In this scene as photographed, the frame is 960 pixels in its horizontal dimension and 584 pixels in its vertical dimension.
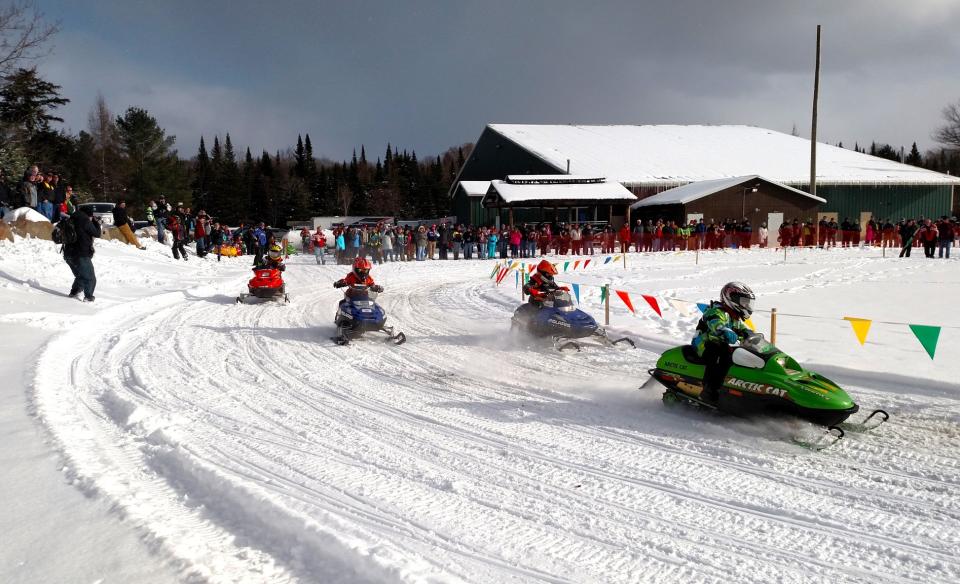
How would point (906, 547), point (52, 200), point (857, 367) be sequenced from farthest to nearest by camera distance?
point (52, 200), point (857, 367), point (906, 547)

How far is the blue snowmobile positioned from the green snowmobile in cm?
512

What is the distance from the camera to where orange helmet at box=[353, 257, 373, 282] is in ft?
35.2

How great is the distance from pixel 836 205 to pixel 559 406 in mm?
46559

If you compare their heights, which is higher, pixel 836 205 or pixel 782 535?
pixel 836 205

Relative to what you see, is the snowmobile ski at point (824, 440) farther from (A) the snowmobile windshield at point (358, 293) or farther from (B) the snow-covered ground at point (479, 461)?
(A) the snowmobile windshield at point (358, 293)

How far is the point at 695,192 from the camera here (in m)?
37.2

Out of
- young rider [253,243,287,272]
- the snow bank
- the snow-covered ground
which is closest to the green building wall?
the snow-covered ground

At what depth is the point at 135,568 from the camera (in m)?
3.30

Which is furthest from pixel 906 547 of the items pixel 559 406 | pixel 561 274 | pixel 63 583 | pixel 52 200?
pixel 52 200

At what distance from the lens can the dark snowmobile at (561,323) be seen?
31.0 feet

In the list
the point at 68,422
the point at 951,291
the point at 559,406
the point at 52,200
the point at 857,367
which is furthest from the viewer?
the point at 52,200

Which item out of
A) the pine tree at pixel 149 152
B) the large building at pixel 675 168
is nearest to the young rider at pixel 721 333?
the large building at pixel 675 168

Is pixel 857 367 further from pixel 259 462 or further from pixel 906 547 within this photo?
pixel 259 462

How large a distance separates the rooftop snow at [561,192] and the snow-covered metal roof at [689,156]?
6165 millimetres
